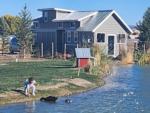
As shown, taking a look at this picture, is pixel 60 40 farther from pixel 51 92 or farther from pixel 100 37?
pixel 51 92

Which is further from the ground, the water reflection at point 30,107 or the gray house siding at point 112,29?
the gray house siding at point 112,29

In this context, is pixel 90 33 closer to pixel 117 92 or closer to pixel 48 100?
pixel 117 92

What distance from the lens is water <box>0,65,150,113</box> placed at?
29453 mm

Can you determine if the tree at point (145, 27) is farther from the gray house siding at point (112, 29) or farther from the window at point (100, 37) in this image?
the window at point (100, 37)

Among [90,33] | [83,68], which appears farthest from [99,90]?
[90,33]

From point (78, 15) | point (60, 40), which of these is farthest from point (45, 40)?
point (78, 15)

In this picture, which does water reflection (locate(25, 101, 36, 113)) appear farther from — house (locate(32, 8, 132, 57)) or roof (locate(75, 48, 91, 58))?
house (locate(32, 8, 132, 57))

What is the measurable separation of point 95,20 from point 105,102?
139ft

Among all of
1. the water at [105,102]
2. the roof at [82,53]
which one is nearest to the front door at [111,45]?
the roof at [82,53]

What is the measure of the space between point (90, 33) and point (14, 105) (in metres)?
42.9

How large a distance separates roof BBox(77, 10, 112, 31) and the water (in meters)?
29.2

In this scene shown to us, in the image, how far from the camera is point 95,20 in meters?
74.2

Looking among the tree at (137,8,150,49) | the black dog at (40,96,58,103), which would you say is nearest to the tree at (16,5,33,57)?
the tree at (137,8,150,49)

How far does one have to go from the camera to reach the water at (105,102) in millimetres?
29453
